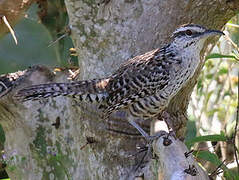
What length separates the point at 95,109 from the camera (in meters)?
2.79

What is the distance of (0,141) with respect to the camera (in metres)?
3.72

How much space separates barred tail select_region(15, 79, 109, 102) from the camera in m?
2.69

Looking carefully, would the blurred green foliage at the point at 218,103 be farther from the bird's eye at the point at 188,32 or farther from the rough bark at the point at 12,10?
the rough bark at the point at 12,10

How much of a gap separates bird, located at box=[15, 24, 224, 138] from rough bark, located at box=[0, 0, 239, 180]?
0.06m

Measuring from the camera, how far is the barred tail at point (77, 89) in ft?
8.83

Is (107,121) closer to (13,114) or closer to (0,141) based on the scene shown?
(13,114)

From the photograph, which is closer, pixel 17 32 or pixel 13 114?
pixel 13 114

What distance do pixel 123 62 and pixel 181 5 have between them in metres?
0.42

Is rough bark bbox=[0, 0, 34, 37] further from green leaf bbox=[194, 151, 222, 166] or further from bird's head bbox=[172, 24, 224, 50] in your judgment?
green leaf bbox=[194, 151, 222, 166]

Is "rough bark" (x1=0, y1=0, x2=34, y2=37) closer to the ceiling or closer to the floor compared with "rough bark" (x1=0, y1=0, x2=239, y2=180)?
closer to the ceiling

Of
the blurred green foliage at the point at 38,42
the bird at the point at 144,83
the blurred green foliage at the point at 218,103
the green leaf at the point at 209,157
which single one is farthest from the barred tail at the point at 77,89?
the blurred green foliage at the point at 218,103

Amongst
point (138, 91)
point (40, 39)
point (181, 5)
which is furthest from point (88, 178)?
point (40, 39)

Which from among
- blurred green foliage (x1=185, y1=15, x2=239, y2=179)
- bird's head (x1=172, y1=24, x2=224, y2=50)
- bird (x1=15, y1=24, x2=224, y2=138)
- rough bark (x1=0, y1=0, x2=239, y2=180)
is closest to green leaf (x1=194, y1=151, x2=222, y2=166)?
rough bark (x1=0, y1=0, x2=239, y2=180)

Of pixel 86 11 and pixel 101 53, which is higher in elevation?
pixel 86 11
